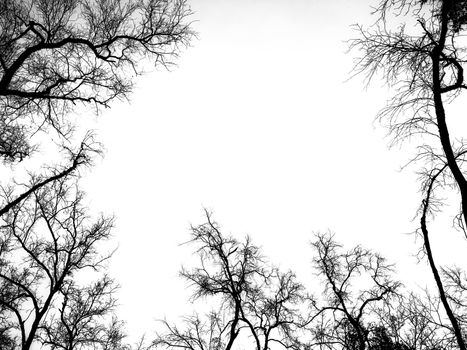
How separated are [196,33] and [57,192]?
9.17 meters

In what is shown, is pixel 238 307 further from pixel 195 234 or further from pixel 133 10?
pixel 133 10

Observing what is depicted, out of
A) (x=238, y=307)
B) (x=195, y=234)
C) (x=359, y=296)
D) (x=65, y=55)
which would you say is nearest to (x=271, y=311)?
(x=238, y=307)

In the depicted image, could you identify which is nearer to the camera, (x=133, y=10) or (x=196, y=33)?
(x=133, y=10)

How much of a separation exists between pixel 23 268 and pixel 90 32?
13.2 meters

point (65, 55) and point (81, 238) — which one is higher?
point (65, 55)

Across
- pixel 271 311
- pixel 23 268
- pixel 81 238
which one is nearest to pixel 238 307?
pixel 271 311

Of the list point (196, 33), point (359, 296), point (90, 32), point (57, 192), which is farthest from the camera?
point (359, 296)

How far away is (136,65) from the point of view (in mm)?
8117

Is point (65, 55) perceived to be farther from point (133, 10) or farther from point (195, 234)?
point (195, 234)

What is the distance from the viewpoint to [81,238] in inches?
545

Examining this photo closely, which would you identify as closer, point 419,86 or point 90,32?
point 419,86

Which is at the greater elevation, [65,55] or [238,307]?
[65,55]

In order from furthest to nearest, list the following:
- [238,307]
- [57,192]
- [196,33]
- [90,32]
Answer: [238,307] < [57,192] < [196,33] < [90,32]

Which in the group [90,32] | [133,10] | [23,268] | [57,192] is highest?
[133,10]
